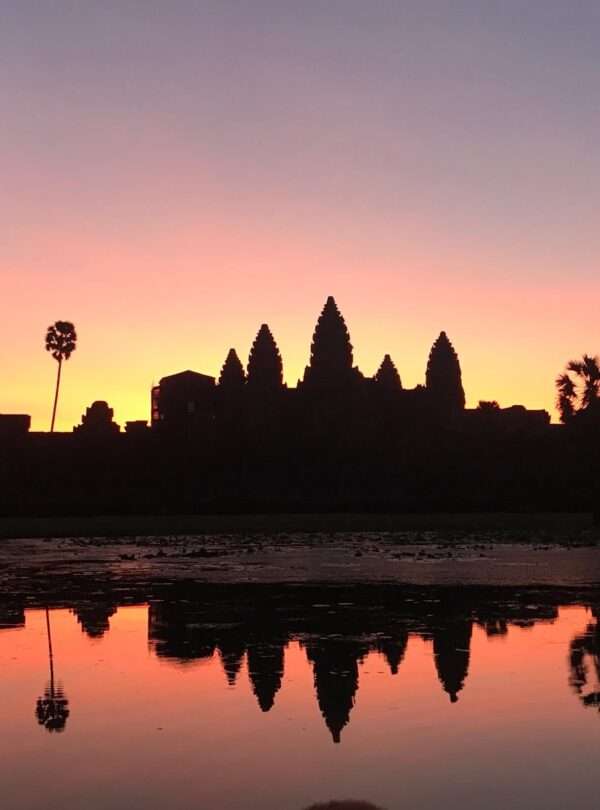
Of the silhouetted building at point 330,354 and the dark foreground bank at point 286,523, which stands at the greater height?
the silhouetted building at point 330,354

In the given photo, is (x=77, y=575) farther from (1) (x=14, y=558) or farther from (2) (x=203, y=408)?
(2) (x=203, y=408)

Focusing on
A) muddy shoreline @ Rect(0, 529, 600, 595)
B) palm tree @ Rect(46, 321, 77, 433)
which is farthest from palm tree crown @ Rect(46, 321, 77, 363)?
muddy shoreline @ Rect(0, 529, 600, 595)

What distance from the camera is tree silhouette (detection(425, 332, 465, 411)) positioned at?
14238cm

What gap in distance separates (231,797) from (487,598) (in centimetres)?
1704

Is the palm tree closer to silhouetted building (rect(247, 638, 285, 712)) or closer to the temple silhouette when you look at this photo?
the temple silhouette

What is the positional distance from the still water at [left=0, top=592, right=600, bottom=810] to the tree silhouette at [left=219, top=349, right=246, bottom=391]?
108122 millimetres

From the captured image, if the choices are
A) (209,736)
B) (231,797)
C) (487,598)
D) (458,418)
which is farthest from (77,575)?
(458,418)

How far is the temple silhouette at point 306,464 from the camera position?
81.6 metres

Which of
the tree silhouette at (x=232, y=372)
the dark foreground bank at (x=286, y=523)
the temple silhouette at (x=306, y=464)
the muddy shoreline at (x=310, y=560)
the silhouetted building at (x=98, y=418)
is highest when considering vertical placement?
the tree silhouette at (x=232, y=372)

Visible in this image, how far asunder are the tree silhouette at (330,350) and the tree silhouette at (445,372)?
834 inches

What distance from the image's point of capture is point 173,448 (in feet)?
305

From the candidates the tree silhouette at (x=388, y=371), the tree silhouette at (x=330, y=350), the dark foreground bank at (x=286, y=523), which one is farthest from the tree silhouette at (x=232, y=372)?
the dark foreground bank at (x=286, y=523)

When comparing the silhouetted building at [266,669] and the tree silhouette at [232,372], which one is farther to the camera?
the tree silhouette at [232,372]

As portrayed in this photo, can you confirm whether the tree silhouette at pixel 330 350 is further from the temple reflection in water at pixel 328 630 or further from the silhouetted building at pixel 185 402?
the temple reflection in water at pixel 328 630
